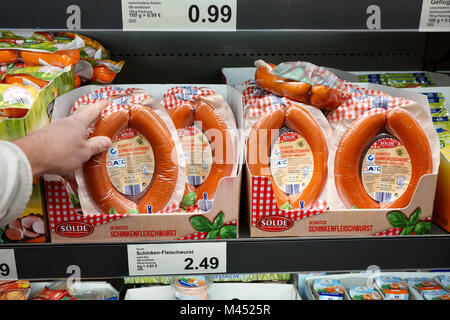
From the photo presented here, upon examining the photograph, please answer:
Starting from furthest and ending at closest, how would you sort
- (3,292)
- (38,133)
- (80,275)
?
(3,292)
(80,275)
(38,133)

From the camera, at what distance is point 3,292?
1582 mm

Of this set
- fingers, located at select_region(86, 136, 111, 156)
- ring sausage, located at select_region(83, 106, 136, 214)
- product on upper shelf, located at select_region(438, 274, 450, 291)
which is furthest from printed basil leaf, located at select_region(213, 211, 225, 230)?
product on upper shelf, located at select_region(438, 274, 450, 291)

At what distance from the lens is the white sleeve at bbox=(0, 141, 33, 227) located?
2.35ft

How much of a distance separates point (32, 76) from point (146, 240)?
0.53 meters

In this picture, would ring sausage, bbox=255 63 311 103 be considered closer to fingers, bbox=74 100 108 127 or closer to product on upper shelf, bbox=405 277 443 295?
fingers, bbox=74 100 108 127

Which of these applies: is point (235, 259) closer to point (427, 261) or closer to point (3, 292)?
point (427, 261)

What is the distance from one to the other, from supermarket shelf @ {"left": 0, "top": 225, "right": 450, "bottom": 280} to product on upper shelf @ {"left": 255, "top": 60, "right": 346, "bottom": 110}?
0.39 m

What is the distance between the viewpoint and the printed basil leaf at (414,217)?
0.98m

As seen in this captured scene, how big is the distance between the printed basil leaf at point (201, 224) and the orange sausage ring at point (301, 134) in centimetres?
20

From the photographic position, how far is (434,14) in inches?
34.7

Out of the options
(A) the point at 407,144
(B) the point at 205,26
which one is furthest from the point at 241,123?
(A) the point at 407,144

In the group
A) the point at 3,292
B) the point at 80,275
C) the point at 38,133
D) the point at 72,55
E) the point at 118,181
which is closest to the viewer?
the point at 38,133

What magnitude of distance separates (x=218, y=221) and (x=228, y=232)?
0.04m

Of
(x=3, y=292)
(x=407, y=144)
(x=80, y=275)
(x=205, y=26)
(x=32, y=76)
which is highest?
(x=205, y=26)
